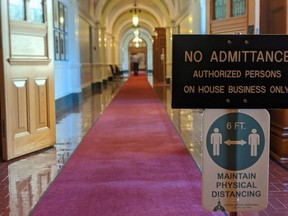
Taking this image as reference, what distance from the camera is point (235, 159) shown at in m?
1.86

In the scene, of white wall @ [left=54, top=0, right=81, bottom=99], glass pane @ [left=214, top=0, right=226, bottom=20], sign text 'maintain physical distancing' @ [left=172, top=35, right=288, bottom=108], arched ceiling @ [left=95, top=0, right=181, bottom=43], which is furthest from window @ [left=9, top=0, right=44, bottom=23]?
arched ceiling @ [left=95, top=0, right=181, bottom=43]

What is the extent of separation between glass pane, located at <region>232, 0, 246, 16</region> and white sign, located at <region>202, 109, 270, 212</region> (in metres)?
3.33

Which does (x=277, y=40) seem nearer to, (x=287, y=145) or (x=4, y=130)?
(x=287, y=145)

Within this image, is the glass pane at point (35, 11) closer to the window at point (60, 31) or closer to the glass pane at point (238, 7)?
the glass pane at point (238, 7)

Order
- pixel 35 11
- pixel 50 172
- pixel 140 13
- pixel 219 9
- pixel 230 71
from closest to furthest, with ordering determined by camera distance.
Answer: pixel 230 71
pixel 50 172
pixel 35 11
pixel 219 9
pixel 140 13

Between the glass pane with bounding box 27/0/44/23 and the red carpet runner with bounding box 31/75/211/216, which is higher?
the glass pane with bounding box 27/0/44/23

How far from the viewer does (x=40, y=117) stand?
5105mm

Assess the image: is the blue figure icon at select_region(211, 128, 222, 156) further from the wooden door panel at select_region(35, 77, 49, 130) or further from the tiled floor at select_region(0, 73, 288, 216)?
the wooden door panel at select_region(35, 77, 49, 130)

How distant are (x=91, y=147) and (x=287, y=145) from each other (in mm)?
2367

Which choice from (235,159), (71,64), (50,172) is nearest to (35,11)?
(50,172)

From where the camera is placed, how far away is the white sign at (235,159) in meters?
1.85

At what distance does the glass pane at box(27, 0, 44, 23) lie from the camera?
4945 millimetres

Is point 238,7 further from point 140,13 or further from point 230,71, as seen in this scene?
point 140,13

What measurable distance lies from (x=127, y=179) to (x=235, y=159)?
2.03m
